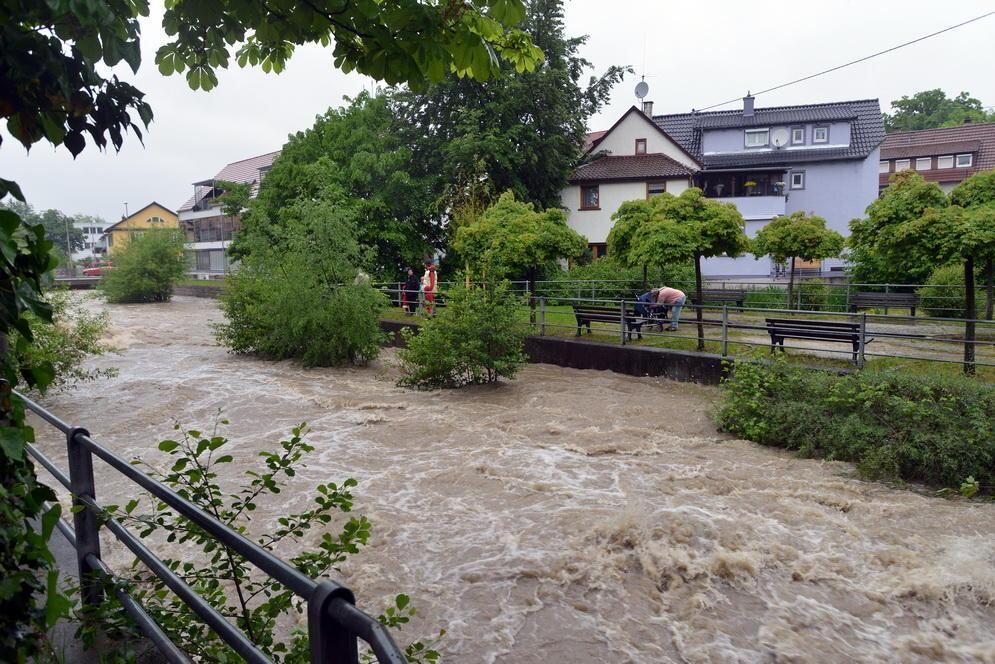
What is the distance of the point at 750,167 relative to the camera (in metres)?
38.2

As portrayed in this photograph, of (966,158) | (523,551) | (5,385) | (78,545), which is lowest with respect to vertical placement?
(523,551)

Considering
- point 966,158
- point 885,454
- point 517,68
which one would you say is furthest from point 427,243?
point 966,158

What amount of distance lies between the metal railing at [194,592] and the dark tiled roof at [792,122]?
39329 millimetres

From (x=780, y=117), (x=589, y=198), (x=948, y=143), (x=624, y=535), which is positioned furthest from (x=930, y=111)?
(x=624, y=535)

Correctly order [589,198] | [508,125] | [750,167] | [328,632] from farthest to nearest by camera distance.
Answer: [750,167] < [589,198] < [508,125] < [328,632]

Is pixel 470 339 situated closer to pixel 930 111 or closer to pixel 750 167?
pixel 750 167

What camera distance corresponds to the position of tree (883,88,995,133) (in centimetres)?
7619

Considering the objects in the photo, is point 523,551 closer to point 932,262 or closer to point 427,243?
point 932,262

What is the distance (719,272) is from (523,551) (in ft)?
107

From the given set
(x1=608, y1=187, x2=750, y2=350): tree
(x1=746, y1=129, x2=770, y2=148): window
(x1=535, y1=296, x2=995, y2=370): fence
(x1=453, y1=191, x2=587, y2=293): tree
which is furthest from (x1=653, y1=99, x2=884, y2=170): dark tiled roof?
(x1=608, y1=187, x2=750, y2=350): tree

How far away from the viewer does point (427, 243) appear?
3158cm

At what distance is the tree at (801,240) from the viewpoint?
2178 cm

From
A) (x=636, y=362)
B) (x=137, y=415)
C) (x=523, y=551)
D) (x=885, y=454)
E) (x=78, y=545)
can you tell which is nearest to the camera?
(x=78, y=545)

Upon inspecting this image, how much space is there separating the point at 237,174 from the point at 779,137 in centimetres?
4471
